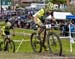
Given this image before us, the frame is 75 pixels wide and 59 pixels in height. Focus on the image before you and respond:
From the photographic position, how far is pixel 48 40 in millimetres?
10227

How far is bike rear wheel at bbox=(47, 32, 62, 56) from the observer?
9758 mm

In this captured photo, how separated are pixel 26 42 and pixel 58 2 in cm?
6931

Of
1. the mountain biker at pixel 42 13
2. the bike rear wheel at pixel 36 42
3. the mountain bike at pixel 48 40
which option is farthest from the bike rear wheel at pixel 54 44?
the bike rear wheel at pixel 36 42

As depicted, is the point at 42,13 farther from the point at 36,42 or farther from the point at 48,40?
the point at 36,42

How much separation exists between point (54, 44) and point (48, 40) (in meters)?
0.23

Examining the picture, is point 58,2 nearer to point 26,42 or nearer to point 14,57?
point 26,42

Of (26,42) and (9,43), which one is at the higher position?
(9,43)

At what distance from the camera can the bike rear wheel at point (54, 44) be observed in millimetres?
9758

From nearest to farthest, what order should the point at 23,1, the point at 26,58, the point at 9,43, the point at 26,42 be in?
the point at 26,58 < the point at 9,43 < the point at 26,42 < the point at 23,1

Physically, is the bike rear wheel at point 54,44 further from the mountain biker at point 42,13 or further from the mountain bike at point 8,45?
the mountain bike at point 8,45

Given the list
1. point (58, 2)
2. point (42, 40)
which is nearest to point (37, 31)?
point (42, 40)

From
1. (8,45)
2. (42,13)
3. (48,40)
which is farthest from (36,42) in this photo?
(8,45)

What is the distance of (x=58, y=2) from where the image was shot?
8950 cm

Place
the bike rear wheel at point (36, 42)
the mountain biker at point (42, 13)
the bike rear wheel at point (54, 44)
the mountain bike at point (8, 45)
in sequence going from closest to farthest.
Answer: the bike rear wheel at point (54, 44)
the mountain biker at point (42, 13)
the bike rear wheel at point (36, 42)
the mountain bike at point (8, 45)
